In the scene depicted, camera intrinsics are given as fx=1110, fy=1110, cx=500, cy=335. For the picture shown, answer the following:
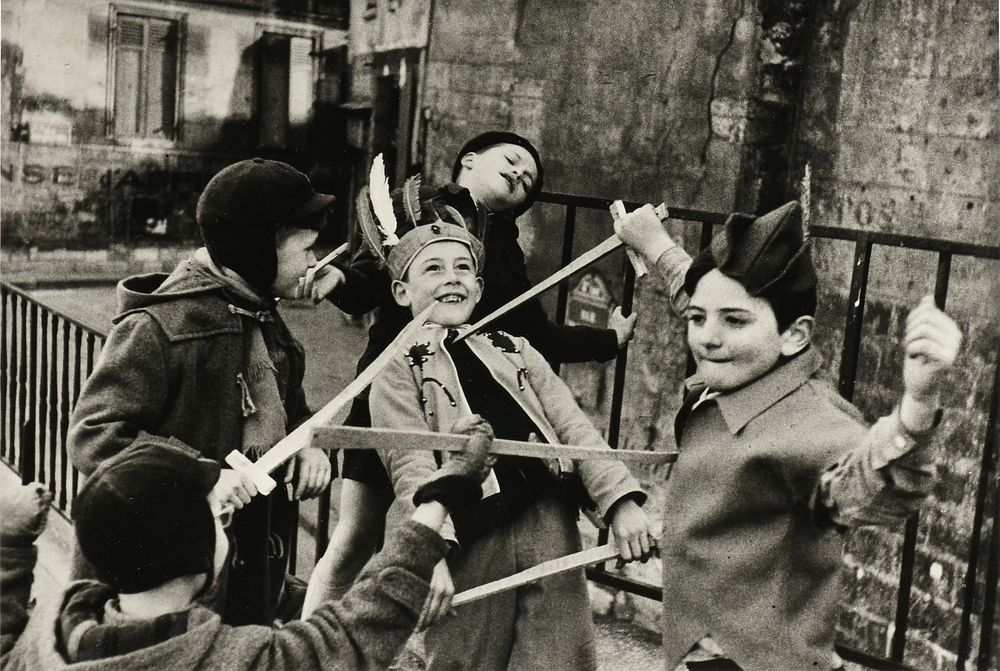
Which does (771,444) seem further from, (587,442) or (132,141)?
(132,141)

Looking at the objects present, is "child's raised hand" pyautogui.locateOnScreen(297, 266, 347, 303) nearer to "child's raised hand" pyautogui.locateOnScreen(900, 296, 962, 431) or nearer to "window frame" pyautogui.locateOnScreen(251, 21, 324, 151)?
"window frame" pyautogui.locateOnScreen(251, 21, 324, 151)

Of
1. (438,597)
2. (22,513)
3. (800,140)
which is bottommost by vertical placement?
(438,597)

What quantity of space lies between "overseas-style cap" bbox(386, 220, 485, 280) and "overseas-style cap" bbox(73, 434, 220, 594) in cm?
60

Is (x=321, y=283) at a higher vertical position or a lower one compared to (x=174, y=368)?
higher

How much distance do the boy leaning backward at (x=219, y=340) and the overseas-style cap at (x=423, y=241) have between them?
0.56 ft

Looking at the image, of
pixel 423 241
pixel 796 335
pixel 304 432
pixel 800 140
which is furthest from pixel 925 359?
pixel 800 140

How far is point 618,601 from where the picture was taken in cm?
336

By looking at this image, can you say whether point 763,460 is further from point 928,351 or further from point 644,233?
point 644,233

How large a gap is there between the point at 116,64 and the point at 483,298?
3.57ft

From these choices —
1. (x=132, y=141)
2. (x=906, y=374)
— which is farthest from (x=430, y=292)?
(x=132, y=141)

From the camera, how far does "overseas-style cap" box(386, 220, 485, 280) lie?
2012mm

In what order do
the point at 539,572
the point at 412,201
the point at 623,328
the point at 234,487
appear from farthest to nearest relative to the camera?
the point at 623,328, the point at 412,201, the point at 539,572, the point at 234,487

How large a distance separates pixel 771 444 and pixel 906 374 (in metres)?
0.28

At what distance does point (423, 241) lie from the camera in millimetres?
2010
